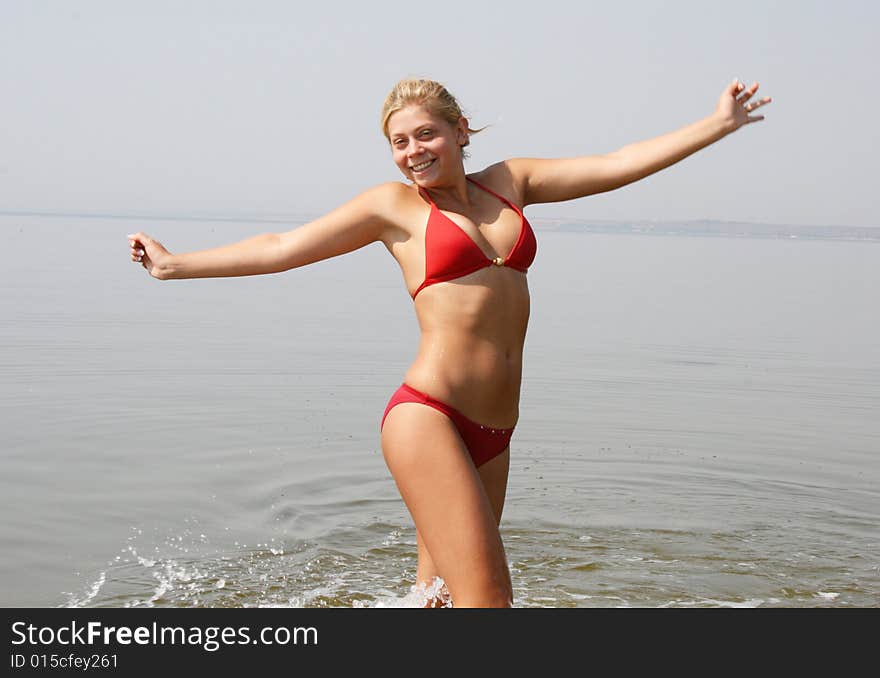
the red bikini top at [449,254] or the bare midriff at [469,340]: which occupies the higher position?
the red bikini top at [449,254]

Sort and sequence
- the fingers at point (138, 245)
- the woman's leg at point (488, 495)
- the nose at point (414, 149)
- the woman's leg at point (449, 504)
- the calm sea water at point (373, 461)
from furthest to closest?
the calm sea water at point (373, 461) < the fingers at point (138, 245) < the woman's leg at point (488, 495) < the nose at point (414, 149) < the woman's leg at point (449, 504)

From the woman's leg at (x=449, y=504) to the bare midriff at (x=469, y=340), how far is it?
0.15m

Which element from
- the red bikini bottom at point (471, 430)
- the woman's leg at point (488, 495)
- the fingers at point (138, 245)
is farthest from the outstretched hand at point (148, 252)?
the woman's leg at point (488, 495)

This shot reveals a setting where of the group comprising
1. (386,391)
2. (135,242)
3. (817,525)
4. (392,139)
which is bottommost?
(817,525)

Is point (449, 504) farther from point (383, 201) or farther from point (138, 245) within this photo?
point (138, 245)

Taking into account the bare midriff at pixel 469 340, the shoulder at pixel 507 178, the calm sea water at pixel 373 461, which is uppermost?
the shoulder at pixel 507 178

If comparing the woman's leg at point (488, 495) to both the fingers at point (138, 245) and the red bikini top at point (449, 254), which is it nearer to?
the red bikini top at point (449, 254)

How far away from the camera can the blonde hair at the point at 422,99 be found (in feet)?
17.1

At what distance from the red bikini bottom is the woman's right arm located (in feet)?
2.23

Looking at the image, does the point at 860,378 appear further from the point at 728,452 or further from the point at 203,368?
the point at 203,368

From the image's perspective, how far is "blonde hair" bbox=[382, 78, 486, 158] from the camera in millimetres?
5211

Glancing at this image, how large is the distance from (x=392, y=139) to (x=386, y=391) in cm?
768
